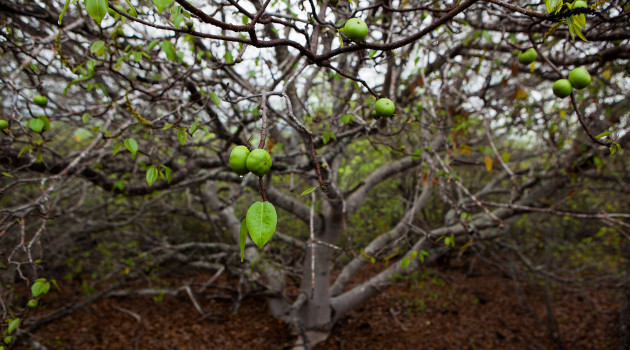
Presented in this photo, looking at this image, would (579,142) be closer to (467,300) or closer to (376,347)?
(376,347)

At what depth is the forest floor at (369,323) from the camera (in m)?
5.05

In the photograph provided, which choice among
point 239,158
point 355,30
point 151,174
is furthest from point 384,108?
point 151,174

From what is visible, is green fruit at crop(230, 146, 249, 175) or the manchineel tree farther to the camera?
the manchineel tree

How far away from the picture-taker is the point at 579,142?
142 inches

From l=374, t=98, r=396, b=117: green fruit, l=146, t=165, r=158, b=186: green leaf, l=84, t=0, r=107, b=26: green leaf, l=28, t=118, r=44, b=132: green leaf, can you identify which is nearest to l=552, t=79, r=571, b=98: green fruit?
l=374, t=98, r=396, b=117: green fruit

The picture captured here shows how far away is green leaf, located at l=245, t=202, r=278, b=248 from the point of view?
709mm

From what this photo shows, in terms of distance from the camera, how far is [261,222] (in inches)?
28.6

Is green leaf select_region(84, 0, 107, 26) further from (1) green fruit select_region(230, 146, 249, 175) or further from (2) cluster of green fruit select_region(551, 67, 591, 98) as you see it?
(2) cluster of green fruit select_region(551, 67, 591, 98)

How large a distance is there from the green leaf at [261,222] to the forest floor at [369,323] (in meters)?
4.48

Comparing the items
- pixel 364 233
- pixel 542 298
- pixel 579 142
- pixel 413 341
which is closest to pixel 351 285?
pixel 364 233

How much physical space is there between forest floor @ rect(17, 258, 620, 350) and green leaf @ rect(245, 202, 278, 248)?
4.48 metres

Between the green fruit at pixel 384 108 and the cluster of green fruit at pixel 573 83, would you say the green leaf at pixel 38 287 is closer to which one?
the green fruit at pixel 384 108

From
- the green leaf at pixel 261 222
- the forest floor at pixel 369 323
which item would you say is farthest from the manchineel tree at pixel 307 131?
the forest floor at pixel 369 323

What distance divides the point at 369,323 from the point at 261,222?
5.73 m
